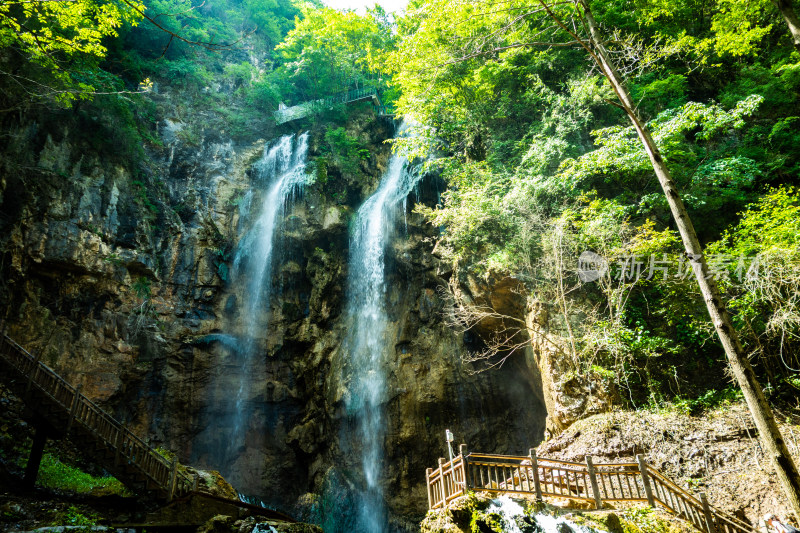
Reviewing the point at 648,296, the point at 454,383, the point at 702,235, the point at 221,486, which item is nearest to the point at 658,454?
the point at 648,296

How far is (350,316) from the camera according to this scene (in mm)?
18984

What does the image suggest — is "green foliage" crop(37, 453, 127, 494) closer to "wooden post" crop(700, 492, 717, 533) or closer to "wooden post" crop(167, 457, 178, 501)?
"wooden post" crop(167, 457, 178, 501)

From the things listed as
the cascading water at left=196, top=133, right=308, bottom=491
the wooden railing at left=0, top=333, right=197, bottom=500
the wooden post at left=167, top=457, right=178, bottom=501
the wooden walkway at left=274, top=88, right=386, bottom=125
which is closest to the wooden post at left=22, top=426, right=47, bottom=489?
the wooden railing at left=0, top=333, right=197, bottom=500

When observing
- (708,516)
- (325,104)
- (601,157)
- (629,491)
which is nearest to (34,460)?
(629,491)

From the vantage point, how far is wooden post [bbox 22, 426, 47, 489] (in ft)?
31.3

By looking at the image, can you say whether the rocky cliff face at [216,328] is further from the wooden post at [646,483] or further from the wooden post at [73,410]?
the wooden post at [646,483]

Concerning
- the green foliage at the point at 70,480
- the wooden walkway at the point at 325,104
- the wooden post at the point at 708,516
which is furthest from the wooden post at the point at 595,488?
the wooden walkway at the point at 325,104

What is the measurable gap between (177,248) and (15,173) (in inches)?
244

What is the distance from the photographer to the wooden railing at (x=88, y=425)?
9.53m

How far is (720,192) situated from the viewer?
1191cm

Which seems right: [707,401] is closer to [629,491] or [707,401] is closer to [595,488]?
[629,491]

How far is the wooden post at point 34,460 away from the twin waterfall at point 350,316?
8021mm

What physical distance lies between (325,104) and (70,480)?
21.4m

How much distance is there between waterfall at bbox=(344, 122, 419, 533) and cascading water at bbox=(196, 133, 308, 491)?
14.0 feet
